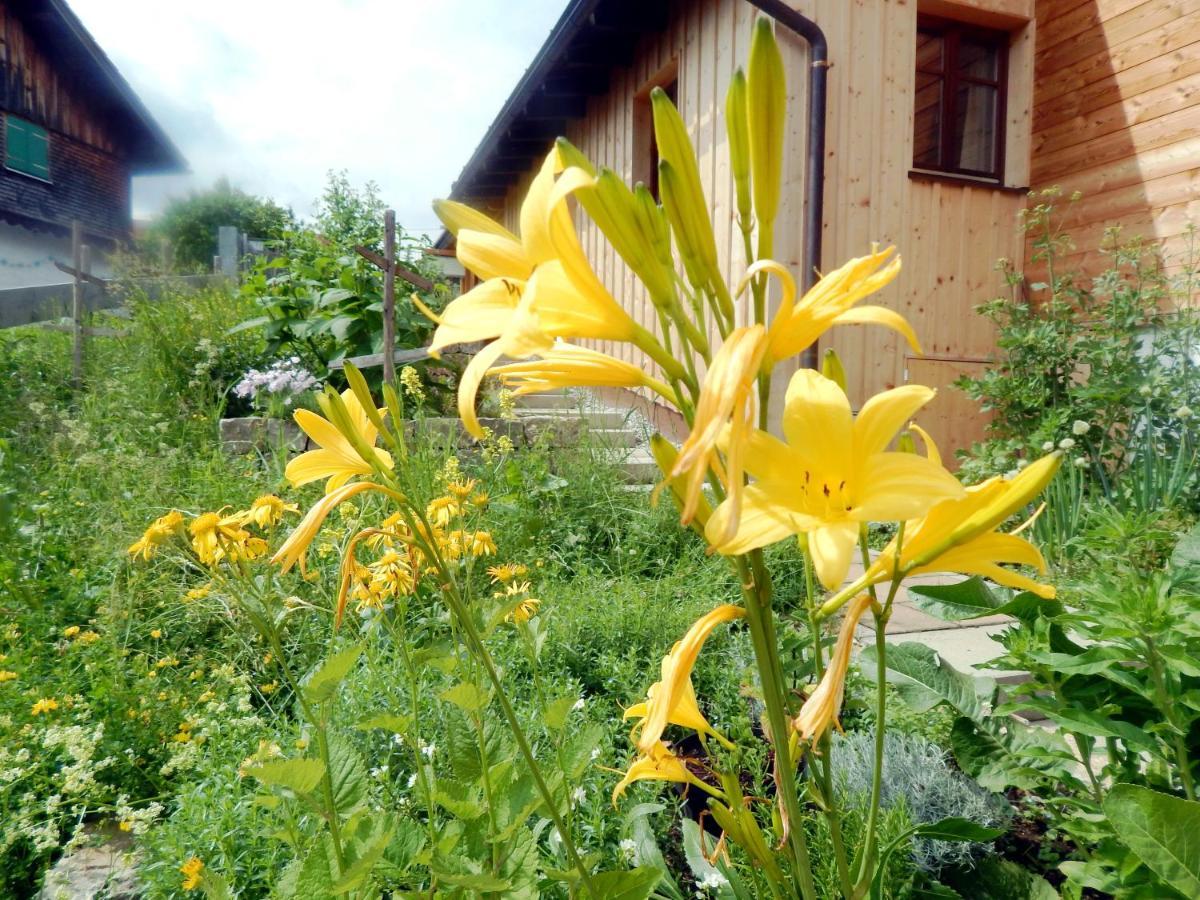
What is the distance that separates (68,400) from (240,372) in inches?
73.2

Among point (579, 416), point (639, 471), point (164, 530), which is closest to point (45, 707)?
point (164, 530)

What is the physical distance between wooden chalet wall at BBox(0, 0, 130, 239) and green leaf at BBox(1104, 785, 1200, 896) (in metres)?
21.1

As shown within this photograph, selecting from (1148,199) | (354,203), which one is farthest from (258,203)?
(1148,199)

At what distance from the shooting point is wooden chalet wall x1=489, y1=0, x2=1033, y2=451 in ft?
15.1

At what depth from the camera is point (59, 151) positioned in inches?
699

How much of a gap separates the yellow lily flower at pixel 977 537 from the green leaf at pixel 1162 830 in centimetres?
40

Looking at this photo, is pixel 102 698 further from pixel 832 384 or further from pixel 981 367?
pixel 981 367

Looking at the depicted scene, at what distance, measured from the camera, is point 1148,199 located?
15.9ft

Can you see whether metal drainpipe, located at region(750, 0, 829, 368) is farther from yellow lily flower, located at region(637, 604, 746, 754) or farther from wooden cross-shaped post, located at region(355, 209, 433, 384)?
yellow lily flower, located at region(637, 604, 746, 754)

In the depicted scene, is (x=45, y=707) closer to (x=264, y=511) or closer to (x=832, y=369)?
(x=264, y=511)

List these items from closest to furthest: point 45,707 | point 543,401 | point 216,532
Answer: point 216,532 < point 45,707 < point 543,401

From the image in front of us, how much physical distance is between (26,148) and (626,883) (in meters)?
21.7

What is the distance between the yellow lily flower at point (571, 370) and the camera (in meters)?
0.48

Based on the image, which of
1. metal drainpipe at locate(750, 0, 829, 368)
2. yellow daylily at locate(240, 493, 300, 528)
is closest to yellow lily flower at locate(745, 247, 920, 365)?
yellow daylily at locate(240, 493, 300, 528)
